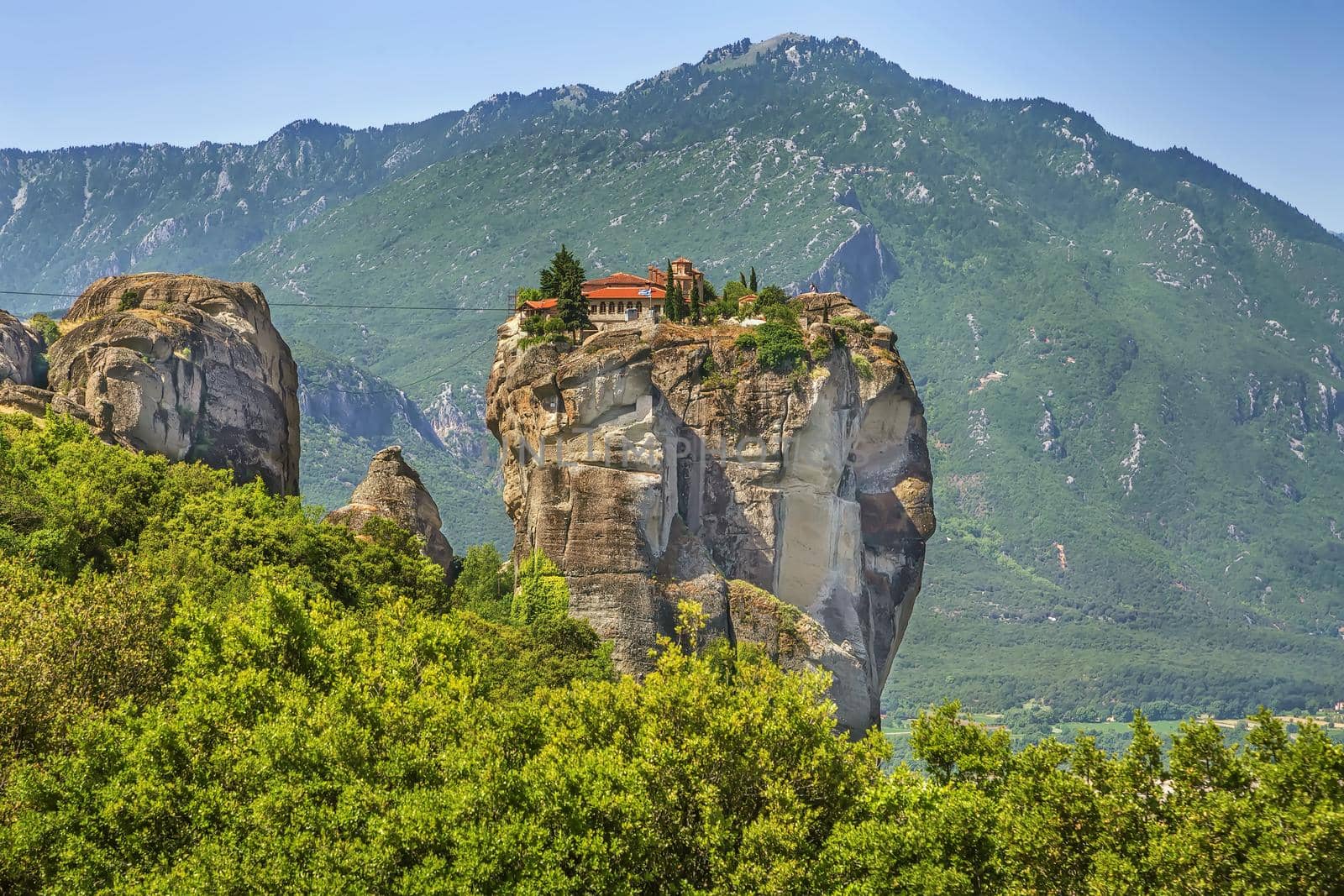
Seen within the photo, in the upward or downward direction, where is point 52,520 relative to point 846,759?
upward

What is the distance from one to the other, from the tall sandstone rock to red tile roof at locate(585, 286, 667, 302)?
6.86m

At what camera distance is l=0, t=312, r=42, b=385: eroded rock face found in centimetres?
7388

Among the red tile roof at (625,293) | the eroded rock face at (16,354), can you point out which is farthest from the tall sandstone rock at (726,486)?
the eroded rock face at (16,354)

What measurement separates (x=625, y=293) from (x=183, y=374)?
3128 cm

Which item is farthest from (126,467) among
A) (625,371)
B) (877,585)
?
(877,585)

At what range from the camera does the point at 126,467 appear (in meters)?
64.8

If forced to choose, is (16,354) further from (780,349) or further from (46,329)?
(780,349)

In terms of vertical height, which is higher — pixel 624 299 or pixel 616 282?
pixel 616 282

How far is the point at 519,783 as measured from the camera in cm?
3706

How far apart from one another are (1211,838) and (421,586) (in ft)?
145

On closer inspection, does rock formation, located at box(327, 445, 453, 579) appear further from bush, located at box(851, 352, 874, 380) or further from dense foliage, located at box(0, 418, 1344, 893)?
dense foliage, located at box(0, 418, 1344, 893)

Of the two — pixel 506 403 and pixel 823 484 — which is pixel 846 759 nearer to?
pixel 823 484

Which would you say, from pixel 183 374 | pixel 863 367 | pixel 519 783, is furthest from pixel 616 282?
pixel 519 783

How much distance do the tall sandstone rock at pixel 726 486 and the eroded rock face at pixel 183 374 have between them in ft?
43.6
